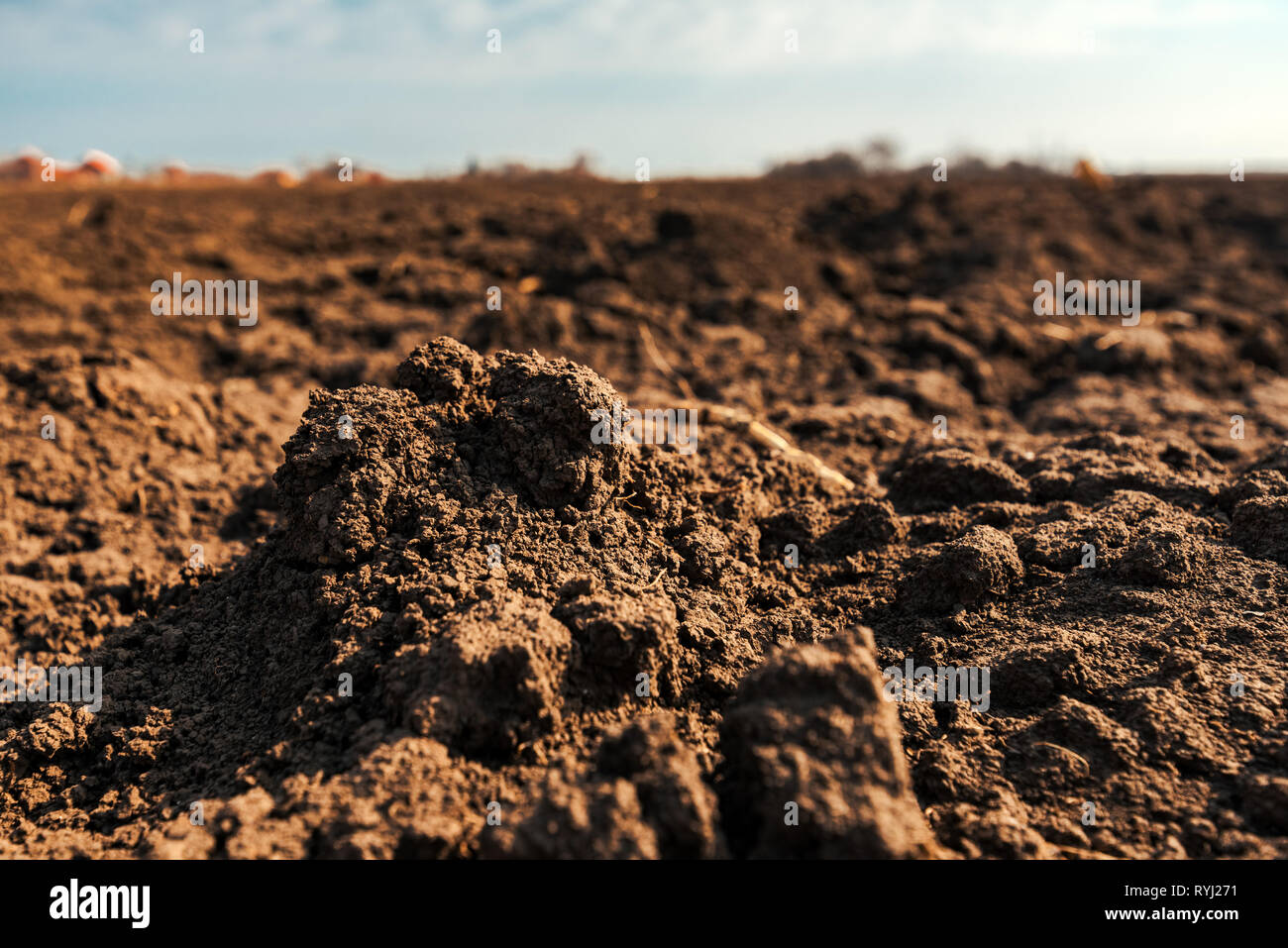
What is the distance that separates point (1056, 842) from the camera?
6.91ft

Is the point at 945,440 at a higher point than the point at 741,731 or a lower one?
higher

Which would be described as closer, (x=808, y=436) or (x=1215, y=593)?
(x=1215, y=593)

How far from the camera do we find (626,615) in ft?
7.64

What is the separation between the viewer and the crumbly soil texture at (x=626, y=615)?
1.94 m

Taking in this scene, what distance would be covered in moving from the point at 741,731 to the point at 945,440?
2.98m

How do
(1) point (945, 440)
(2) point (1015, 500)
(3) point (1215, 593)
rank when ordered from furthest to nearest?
1. (1) point (945, 440)
2. (2) point (1015, 500)
3. (3) point (1215, 593)

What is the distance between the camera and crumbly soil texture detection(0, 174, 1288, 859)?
1.94m
